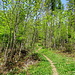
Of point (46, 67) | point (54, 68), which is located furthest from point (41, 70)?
point (54, 68)

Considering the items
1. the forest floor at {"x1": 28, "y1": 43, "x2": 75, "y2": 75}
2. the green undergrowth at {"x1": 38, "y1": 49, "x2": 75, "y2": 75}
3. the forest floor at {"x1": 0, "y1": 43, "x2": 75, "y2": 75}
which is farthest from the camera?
the forest floor at {"x1": 0, "y1": 43, "x2": 75, "y2": 75}

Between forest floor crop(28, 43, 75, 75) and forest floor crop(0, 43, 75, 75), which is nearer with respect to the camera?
forest floor crop(28, 43, 75, 75)

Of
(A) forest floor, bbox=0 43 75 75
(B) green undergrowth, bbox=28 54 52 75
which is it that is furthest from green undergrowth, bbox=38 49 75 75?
(B) green undergrowth, bbox=28 54 52 75

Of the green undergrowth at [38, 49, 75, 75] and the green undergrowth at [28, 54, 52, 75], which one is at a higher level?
the green undergrowth at [38, 49, 75, 75]

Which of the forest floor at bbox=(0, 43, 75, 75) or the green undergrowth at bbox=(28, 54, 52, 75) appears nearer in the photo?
the forest floor at bbox=(0, 43, 75, 75)

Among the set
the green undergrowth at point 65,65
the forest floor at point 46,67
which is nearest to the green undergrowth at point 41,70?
the forest floor at point 46,67

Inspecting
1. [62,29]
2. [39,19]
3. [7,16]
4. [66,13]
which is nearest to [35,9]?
[39,19]

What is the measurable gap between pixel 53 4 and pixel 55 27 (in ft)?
22.7

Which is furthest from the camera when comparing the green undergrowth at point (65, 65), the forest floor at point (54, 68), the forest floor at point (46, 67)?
the forest floor at point (46, 67)

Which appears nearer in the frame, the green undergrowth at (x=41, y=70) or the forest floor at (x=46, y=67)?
the forest floor at (x=46, y=67)

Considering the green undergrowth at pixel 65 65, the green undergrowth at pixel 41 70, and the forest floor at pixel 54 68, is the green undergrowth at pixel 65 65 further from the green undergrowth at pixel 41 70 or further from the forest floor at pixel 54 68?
the green undergrowth at pixel 41 70

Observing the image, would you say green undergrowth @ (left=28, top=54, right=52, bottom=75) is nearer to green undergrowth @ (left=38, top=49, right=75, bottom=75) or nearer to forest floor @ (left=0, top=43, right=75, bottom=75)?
forest floor @ (left=0, top=43, right=75, bottom=75)

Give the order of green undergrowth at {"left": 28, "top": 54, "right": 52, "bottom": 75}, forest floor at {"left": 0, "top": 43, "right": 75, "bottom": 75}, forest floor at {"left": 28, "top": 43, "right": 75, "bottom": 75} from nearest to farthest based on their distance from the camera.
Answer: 1. forest floor at {"left": 28, "top": 43, "right": 75, "bottom": 75}
2. forest floor at {"left": 0, "top": 43, "right": 75, "bottom": 75}
3. green undergrowth at {"left": 28, "top": 54, "right": 52, "bottom": 75}

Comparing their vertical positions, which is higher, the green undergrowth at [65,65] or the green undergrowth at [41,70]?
the green undergrowth at [65,65]
